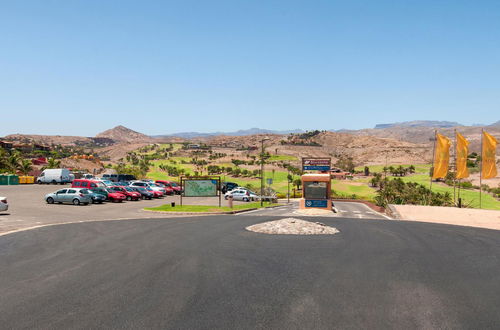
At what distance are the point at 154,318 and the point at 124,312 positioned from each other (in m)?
0.74

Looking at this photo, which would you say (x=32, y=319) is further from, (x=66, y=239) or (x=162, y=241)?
(x=66, y=239)

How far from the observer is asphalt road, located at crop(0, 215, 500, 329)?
802 centimetres

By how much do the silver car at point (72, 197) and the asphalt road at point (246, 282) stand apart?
64.7 feet

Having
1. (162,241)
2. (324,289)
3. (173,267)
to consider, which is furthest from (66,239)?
(324,289)

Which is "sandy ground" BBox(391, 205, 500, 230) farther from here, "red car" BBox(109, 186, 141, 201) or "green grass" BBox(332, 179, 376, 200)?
"green grass" BBox(332, 179, 376, 200)

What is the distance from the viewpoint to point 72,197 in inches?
1496

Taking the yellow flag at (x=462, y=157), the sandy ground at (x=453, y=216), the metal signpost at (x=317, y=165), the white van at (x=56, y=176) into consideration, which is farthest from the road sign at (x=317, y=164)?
the white van at (x=56, y=176)

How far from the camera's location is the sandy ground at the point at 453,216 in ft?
93.0

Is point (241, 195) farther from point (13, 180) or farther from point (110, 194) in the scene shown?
point (13, 180)

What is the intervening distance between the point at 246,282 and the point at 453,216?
26.6 metres

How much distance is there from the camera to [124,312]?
8.28 m

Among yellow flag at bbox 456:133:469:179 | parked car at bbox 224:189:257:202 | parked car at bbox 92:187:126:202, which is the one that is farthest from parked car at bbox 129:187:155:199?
yellow flag at bbox 456:133:469:179

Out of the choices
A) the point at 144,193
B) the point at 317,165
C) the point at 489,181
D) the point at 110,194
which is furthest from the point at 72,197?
the point at 489,181

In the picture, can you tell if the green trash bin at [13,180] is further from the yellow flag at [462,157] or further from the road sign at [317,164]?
the yellow flag at [462,157]
